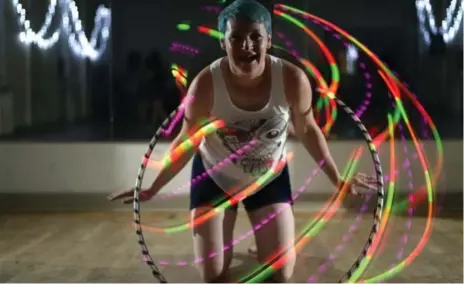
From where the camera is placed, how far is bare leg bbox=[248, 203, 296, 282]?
232 centimetres

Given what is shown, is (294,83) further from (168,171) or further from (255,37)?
(168,171)

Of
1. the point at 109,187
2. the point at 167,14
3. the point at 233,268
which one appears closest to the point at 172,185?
the point at 109,187

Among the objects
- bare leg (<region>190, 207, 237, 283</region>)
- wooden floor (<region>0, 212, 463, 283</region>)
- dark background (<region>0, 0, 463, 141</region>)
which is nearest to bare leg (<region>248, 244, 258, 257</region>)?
wooden floor (<region>0, 212, 463, 283</region>)

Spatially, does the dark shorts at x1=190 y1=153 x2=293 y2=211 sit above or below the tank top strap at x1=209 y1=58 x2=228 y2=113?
below

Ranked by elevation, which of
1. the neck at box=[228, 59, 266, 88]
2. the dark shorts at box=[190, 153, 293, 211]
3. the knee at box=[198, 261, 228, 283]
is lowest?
the knee at box=[198, 261, 228, 283]

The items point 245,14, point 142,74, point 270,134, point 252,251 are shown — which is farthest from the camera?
point 142,74

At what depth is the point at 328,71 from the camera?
3.37m

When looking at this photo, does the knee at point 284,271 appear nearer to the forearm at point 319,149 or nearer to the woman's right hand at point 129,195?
the forearm at point 319,149

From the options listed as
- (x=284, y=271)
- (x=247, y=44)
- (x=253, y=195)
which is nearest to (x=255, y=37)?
(x=247, y=44)

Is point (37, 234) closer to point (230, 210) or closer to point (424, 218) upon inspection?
point (230, 210)

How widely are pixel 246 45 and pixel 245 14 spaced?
10cm

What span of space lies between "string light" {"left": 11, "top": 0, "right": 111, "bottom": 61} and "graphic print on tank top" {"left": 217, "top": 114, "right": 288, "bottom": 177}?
2240 millimetres

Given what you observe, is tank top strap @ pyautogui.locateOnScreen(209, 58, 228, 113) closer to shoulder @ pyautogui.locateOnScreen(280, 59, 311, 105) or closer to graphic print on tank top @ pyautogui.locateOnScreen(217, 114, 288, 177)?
graphic print on tank top @ pyautogui.locateOnScreen(217, 114, 288, 177)

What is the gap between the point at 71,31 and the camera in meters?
4.35
